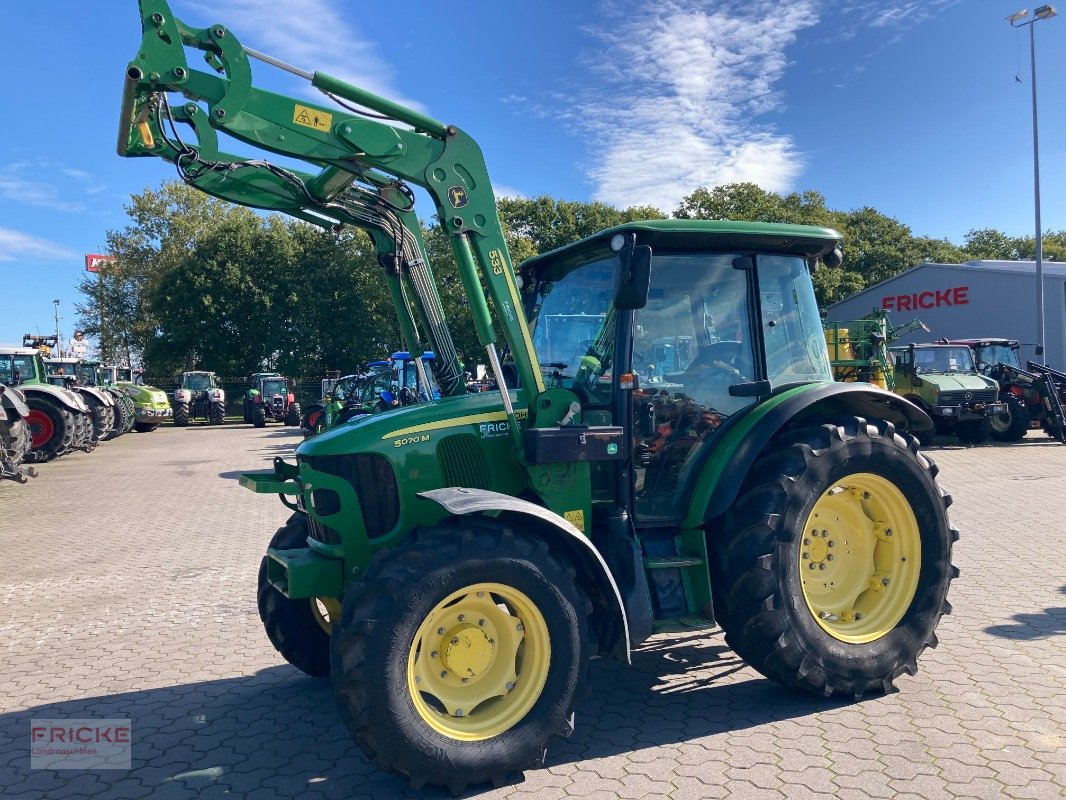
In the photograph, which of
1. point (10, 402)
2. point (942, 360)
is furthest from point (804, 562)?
point (942, 360)

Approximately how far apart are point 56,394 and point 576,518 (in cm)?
1697

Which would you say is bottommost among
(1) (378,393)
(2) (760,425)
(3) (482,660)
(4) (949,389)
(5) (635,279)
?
(3) (482,660)

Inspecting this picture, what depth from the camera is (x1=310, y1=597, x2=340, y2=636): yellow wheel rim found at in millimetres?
4367

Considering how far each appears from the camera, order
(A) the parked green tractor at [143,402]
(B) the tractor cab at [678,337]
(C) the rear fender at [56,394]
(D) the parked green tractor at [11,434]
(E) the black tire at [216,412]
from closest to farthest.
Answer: (B) the tractor cab at [678,337], (D) the parked green tractor at [11,434], (C) the rear fender at [56,394], (A) the parked green tractor at [143,402], (E) the black tire at [216,412]

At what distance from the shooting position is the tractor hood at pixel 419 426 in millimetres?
3756

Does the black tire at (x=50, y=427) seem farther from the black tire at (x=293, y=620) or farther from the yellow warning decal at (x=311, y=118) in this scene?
the yellow warning decal at (x=311, y=118)

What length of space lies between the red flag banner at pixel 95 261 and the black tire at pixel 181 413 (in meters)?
19.4

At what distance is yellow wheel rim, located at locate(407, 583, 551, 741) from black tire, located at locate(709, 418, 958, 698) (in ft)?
3.66

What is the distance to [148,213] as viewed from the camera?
151 ft

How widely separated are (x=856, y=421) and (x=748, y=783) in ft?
6.50

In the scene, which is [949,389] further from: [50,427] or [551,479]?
[50,427]

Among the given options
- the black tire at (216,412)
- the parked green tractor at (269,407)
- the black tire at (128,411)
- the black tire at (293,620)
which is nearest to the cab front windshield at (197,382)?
the black tire at (216,412)

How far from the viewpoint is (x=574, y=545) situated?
3.66 metres

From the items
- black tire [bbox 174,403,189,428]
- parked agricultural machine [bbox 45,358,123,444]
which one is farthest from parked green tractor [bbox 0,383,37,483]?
black tire [bbox 174,403,189,428]
